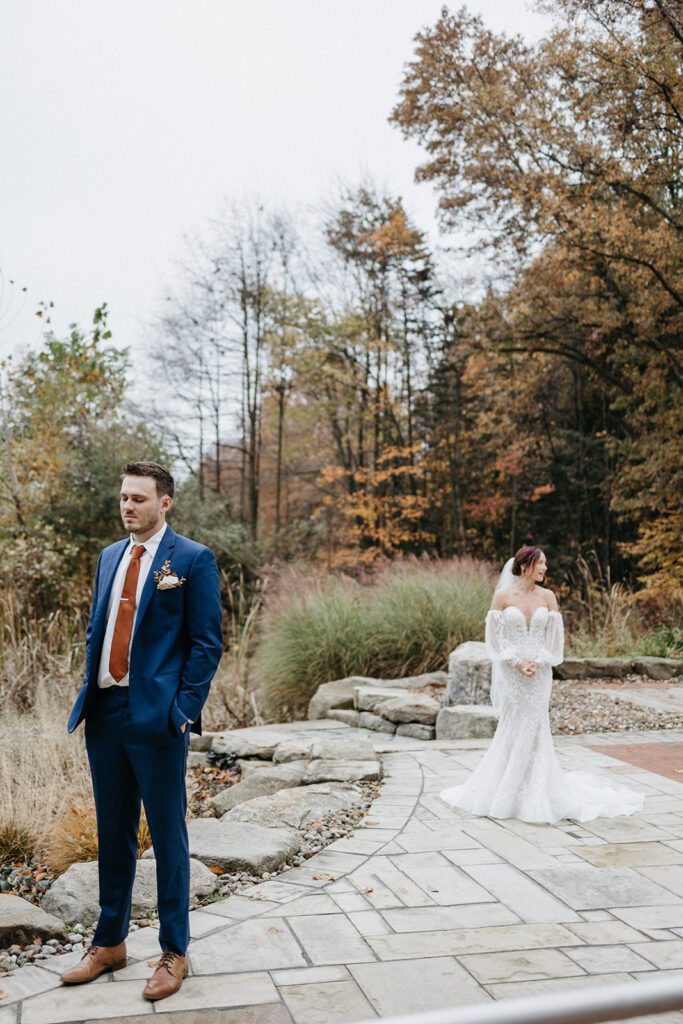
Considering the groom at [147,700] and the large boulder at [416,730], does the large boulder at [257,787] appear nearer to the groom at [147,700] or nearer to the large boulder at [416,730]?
the large boulder at [416,730]

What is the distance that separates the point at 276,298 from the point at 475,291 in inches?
179

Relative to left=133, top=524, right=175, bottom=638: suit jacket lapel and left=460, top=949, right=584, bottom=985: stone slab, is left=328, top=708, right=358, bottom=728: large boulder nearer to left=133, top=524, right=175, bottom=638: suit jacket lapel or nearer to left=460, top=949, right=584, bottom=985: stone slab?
left=460, top=949, right=584, bottom=985: stone slab

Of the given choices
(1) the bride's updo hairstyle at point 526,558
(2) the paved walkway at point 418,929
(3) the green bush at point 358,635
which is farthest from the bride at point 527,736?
(3) the green bush at point 358,635

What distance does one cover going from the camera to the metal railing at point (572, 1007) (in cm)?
88

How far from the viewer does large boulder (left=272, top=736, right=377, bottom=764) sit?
22.4ft

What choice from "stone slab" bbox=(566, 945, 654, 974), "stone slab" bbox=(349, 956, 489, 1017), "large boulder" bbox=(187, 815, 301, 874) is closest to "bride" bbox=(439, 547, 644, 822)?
"large boulder" bbox=(187, 815, 301, 874)

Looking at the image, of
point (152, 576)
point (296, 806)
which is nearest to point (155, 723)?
point (152, 576)

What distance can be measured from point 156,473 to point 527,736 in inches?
135

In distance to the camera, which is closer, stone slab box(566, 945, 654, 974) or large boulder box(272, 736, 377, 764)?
stone slab box(566, 945, 654, 974)

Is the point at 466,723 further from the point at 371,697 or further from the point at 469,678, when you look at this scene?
the point at 371,697

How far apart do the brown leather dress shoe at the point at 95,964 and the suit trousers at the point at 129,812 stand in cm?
3

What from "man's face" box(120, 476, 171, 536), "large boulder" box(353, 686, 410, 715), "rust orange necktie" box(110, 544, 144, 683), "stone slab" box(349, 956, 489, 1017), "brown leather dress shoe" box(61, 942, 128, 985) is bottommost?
"stone slab" box(349, 956, 489, 1017)

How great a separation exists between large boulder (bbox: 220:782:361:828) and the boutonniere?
231cm

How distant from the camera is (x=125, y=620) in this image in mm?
3350
